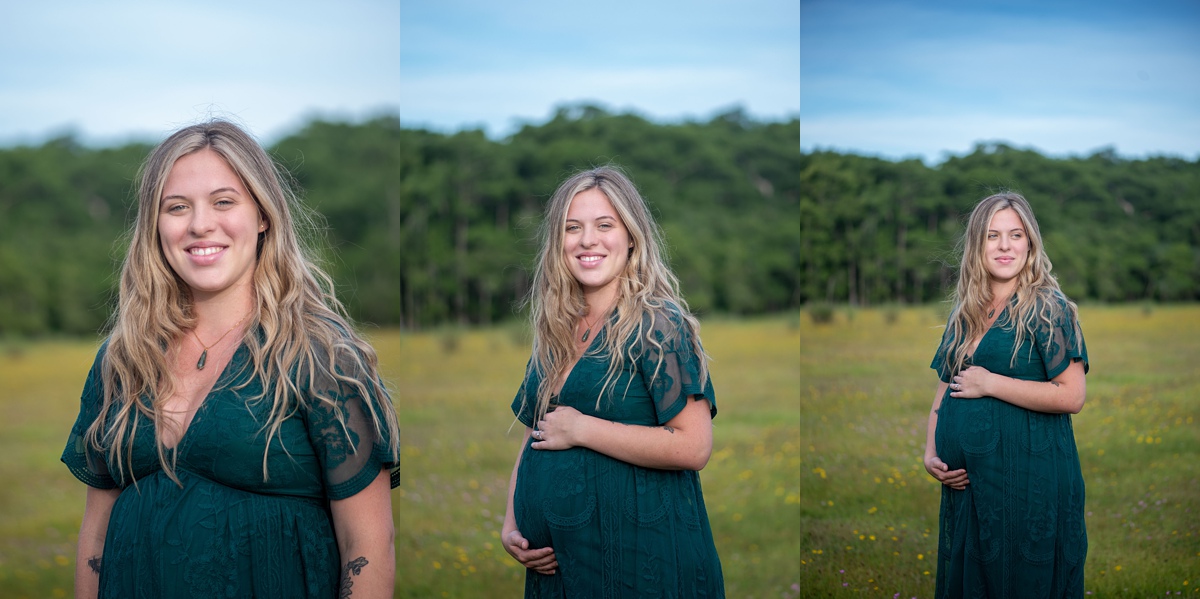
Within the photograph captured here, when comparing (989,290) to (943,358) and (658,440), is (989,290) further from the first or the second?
(658,440)

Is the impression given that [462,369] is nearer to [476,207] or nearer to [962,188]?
[476,207]

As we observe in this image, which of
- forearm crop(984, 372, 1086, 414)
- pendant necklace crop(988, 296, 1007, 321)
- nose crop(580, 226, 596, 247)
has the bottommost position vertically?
forearm crop(984, 372, 1086, 414)

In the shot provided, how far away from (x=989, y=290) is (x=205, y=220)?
241 cm

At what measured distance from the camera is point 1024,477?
9.82 feet

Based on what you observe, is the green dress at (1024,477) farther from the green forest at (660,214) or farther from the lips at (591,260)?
the lips at (591,260)

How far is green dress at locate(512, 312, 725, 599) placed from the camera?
245 centimetres

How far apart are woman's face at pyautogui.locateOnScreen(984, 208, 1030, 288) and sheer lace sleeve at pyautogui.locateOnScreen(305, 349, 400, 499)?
2.09m

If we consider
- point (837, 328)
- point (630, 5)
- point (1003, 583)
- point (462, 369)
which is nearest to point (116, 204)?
point (462, 369)

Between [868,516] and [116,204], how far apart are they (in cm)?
614

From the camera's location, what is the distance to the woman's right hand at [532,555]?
2580mm

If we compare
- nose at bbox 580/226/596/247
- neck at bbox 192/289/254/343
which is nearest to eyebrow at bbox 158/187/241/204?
neck at bbox 192/289/254/343

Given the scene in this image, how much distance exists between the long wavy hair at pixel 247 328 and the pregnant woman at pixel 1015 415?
1.96 meters

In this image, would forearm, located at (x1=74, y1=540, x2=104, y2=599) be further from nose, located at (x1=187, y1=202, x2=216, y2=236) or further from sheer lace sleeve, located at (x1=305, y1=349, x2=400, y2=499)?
nose, located at (x1=187, y1=202, x2=216, y2=236)

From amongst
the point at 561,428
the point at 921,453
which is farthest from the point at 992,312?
the point at 561,428
